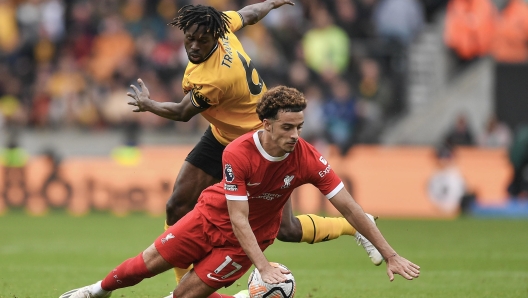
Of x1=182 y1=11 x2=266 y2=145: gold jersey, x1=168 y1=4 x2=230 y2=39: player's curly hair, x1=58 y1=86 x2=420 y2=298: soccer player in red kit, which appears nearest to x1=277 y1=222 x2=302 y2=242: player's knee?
x1=58 y1=86 x2=420 y2=298: soccer player in red kit

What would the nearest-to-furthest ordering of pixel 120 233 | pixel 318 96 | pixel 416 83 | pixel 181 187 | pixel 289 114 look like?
pixel 289 114
pixel 181 187
pixel 120 233
pixel 318 96
pixel 416 83

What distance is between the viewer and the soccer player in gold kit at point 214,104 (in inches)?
318

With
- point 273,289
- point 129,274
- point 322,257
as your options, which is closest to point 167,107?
point 129,274

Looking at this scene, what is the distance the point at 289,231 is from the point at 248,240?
157cm

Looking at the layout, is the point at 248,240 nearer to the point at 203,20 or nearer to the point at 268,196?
the point at 268,196

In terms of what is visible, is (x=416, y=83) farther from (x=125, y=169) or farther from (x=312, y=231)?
(x=312, y=231)

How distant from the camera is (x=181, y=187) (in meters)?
8.68

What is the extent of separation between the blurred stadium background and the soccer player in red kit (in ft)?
21.2

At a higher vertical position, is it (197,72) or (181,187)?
(197,72)

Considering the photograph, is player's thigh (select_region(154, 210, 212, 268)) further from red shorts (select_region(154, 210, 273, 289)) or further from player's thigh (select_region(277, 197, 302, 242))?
player's thigh (select_region(277, 197, 302, 242))

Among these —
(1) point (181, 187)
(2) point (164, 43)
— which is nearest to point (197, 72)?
(1) point (181, 187)

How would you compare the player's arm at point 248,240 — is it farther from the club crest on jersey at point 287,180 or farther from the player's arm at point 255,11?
the player's arm at point 255,11

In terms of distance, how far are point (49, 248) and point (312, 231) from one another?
571 cm

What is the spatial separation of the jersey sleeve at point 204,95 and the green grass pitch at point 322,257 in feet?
6.22
